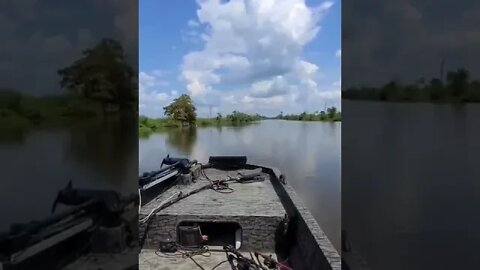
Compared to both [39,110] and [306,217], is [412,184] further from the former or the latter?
[306,217]

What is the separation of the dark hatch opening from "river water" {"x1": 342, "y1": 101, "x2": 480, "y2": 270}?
2.46 m

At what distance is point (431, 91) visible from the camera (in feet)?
2.77

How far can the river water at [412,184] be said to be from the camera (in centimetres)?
78

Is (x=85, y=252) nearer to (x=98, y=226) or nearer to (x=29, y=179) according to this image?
(x=98, y=226)

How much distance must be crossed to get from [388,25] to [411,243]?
0.53 metres

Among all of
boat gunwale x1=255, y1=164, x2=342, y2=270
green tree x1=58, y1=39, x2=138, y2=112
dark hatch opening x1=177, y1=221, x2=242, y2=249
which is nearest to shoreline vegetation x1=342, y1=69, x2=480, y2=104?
green tree x1=58, y1=39, x2=138, y2=112

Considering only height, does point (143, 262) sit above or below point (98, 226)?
below

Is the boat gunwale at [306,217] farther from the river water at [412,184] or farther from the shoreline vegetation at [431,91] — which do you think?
the shoreline vegetation at [431,91]

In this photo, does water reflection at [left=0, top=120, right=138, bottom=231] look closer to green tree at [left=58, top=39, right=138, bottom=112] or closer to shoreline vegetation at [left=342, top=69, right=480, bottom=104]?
green tree at [left=58, top=39, right=138, bottom=112]

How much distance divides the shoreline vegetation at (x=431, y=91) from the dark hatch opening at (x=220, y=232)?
2.59 metres

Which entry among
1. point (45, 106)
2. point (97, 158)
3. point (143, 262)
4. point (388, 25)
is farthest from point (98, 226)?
point (143, 262)

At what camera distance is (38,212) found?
827 millimetres

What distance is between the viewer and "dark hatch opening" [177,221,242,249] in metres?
3.45

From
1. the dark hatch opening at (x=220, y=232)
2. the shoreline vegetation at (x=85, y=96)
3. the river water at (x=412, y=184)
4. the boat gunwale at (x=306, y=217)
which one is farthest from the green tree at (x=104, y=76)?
the dark hatch opening at (x=220, y=232)
